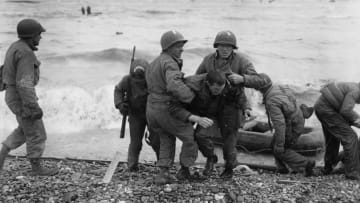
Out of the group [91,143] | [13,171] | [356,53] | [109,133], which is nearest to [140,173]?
[13,171]

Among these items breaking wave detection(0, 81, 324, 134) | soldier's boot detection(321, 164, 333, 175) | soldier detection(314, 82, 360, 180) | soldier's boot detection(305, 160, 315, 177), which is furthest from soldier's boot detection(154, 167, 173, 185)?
breaking wave detection(0, 81, 324, 134)

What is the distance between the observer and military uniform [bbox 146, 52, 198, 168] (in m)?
5.82

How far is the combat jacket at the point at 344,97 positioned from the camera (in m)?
7.03

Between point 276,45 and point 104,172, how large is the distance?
23247 mm

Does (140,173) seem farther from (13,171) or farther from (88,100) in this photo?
(88,100)

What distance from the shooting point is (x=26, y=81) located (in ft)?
20.1

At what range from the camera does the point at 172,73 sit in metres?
5.84

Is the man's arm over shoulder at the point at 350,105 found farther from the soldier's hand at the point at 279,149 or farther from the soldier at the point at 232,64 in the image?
the soldier at the point at 232,64

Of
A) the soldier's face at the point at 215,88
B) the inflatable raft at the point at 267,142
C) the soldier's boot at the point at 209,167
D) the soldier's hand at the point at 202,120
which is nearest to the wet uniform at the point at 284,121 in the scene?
the soldier's boot at the point at 209,167

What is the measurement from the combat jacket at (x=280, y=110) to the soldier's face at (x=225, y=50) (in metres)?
1.01

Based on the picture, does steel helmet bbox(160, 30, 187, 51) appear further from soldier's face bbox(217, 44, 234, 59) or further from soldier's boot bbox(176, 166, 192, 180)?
soldier's boot bbox(176, 166, 192, 180)

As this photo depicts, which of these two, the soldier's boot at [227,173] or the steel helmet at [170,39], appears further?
the soldier's boot at [227,173]

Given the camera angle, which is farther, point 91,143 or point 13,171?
point 91,143

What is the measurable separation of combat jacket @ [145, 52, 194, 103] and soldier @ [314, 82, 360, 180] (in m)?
2.55
